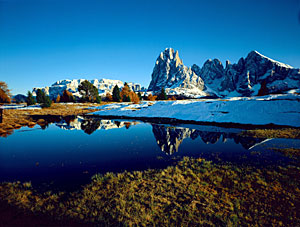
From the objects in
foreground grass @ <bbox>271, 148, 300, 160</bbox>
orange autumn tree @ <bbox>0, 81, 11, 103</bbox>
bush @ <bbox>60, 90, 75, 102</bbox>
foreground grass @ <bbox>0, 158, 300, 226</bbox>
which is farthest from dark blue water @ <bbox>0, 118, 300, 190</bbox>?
bush @ <bbox>60, 90, 75, 102</bbox>

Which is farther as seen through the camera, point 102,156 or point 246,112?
point 246,112

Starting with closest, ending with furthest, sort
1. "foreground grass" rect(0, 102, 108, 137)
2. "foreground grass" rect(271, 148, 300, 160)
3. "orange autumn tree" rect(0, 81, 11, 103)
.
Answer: "foreground grass" rect(271, 148, 300, 160), "foreground grass" rect(0, 102, 108, 137), "orange autumn tree" rect(0, 81, 11, 103)

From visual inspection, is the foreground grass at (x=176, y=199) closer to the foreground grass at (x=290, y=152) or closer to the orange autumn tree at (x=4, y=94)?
the foreground grass at (x=290, y=152)

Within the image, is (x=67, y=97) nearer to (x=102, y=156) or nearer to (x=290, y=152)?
(x=102, y=156)

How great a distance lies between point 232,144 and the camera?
44.3 feet

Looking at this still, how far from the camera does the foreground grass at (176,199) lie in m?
4.87

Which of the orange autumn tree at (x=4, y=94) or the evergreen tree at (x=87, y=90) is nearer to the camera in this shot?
the orange autumn tree at (x=4, y=94)

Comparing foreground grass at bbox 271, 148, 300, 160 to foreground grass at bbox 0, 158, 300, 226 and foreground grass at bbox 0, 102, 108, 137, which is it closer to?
foreground grass at bbox 0, 158, 300, 226

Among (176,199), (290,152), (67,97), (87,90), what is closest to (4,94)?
(67,97)

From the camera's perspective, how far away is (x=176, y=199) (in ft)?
19.1

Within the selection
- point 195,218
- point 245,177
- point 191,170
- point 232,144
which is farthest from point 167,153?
point 232,144

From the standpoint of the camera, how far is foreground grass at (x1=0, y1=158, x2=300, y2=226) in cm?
487

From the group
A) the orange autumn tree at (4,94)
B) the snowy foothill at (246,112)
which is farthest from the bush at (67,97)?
the snowy foothill at (246,112)

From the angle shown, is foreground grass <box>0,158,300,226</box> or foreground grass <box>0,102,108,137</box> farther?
foreground grass <box>0,102,108,137</box>
